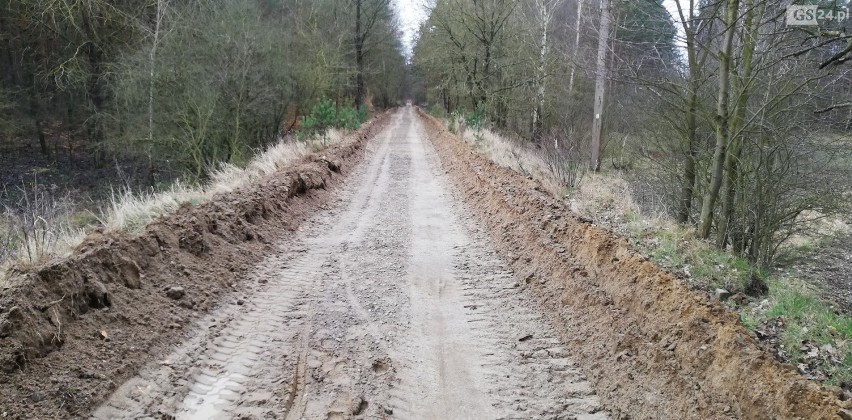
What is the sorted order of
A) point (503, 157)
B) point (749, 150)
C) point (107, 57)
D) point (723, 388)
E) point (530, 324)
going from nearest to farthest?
1. point (723, 388)
2. point (530, 324)
3. point (749, 150)
4. point (503, 157)
5. point (107, 57)

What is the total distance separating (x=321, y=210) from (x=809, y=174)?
801 centimetres

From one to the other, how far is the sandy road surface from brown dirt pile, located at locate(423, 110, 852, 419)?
0.78 ft

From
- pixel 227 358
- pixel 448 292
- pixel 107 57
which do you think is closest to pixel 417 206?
pixel 448 292

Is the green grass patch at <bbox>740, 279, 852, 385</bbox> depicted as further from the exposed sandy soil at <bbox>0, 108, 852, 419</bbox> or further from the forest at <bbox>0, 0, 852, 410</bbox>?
the exposed sandy soil at <bbox>0, 108, 852, 419</bbox>

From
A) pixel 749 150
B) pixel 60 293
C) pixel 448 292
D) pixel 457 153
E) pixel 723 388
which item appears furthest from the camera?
pixel 457 153

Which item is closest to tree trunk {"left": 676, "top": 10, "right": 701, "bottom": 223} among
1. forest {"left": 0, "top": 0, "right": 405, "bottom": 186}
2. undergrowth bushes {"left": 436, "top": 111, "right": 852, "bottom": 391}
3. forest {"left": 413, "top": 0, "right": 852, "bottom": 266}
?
forest {"left": 413, "top": 0, "right": 852, "bottom": 266}

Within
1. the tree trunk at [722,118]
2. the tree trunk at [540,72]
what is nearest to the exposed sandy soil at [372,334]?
the tree trunk at [722,118]

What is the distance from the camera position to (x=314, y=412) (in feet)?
11.3

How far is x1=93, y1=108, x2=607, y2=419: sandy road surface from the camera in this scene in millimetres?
3531

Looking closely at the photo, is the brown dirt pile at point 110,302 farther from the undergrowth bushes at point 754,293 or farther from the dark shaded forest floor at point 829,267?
the dark shaded forest floor at point 829,267

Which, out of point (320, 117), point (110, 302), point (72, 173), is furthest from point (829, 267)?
point (72, 173)

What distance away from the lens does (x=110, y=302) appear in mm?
4238

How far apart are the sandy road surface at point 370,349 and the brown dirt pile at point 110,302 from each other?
0.63 ft

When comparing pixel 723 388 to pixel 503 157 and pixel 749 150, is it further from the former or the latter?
pixel 503 157
